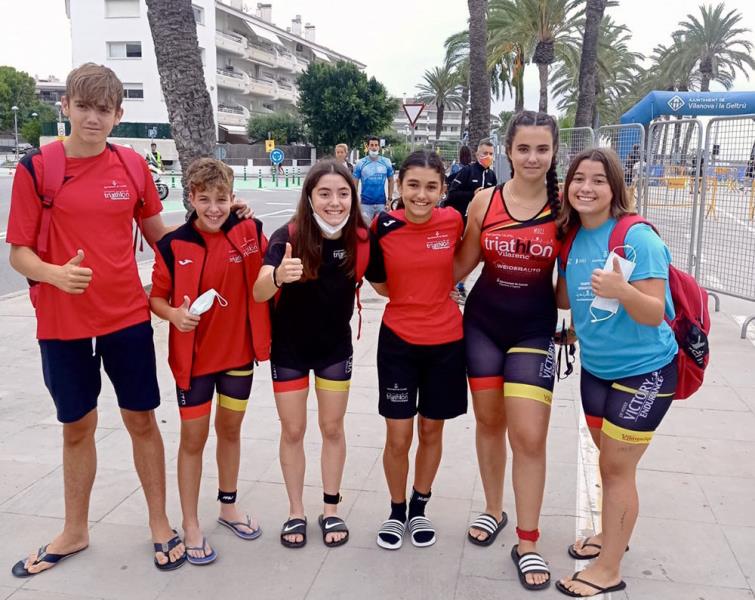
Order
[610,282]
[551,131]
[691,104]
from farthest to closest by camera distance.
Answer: [691,104] < [551,131] < [610,282]

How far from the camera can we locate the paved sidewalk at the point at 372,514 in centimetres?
307

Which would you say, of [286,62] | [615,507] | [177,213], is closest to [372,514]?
[615,507]

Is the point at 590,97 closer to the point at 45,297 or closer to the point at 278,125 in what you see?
the point at 45,297

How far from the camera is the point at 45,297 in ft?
9.78

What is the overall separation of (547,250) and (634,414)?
30.8 inches

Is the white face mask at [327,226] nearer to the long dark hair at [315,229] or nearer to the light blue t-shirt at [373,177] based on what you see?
the long dark hair at [315,229]

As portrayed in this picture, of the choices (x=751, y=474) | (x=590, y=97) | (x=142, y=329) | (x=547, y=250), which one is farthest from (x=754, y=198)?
(x=590, y=97)

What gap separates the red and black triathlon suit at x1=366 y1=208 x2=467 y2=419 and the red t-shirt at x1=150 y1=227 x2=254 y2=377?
0.62 meters

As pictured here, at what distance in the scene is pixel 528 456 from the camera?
10.4 feet

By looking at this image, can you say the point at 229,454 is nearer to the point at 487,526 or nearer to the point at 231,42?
the point at 487,526

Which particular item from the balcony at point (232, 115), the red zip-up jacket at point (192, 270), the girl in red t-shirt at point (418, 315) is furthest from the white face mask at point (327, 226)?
the balcony at point (232, 115)

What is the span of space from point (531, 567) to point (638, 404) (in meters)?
0.87

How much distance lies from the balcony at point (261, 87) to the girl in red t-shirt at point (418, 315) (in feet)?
200

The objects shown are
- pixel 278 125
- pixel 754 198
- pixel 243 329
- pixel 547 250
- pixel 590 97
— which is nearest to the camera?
pixel 547 250
